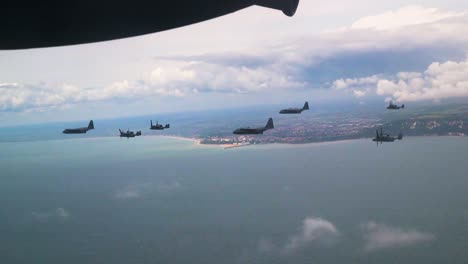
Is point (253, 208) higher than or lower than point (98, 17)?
lower

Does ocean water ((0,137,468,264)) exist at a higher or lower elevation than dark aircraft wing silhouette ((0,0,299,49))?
lower

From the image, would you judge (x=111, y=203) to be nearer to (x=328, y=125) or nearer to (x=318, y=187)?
(x=318, y=187)

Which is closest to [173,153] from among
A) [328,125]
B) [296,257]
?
A: [328,125]

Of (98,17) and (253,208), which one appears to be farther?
(253,208)

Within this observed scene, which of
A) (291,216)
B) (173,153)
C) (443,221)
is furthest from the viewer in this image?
(173,153)

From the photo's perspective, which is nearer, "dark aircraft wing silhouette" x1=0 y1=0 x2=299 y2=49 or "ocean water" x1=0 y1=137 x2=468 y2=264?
"dark aircraft wing silhouette" x1=0 y1=0 x2=299 y2=49
